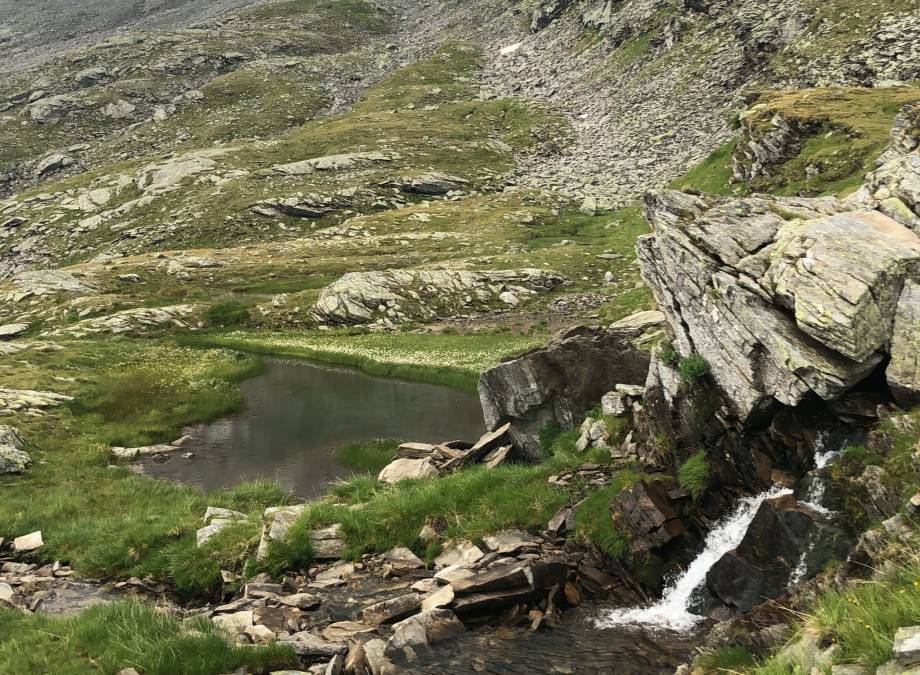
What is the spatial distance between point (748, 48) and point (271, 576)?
475ft

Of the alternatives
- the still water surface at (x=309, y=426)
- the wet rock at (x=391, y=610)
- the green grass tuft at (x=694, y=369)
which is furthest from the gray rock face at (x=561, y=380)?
the wet rock at (x=391, y=610)

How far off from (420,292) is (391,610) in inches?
2527

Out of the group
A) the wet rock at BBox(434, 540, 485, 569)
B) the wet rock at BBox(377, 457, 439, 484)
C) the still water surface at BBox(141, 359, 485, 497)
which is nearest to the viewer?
the wet rock at BBox(434, 540, 485, 569)

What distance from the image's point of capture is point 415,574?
15047 millimetres

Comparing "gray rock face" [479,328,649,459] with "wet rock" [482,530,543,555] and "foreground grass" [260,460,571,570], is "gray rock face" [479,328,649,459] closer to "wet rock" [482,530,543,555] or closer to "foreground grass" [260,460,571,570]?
"foreground grass" [260,460,571,570]

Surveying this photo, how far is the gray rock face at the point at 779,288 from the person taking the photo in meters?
13.4

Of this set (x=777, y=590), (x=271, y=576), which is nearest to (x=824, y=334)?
(x=777, y=590)

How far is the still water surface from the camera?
2940 centimetres

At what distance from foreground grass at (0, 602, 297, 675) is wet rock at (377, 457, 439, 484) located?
36.9ft

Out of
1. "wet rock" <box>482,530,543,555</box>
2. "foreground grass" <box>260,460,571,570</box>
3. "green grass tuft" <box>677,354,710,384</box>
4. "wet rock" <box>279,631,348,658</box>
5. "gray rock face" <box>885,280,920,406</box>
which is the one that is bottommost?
"foreground grass" <box>260,460,571,570</box>

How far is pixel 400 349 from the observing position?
57688 mm

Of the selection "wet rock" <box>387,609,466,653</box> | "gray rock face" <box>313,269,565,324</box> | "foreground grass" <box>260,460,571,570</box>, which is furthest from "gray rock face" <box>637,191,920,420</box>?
"gray rock face" <box>313,269,565,324</box>

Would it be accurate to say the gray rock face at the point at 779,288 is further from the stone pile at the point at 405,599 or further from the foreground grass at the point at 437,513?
the stone pile at the point at 405,599

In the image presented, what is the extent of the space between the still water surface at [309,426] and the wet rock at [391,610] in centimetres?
1386
